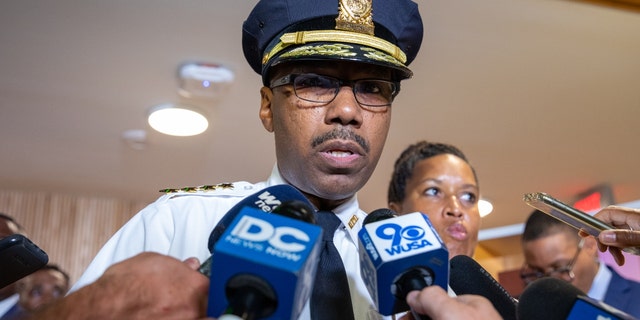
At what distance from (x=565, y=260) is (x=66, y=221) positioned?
4.19m

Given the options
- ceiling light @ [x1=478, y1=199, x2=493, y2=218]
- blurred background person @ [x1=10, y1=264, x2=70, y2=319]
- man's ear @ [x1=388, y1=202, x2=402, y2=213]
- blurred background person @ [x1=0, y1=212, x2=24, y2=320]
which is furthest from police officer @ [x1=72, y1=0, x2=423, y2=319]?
ceiling light @ [x1=478, y1=199, x2=493, y2=218]

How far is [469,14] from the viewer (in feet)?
9.71

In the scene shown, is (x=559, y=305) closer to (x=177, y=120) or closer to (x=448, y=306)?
(x=448, y=306)

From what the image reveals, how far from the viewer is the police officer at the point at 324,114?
117 centimetres

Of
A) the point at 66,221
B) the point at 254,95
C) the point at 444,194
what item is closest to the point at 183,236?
the point at 444,194

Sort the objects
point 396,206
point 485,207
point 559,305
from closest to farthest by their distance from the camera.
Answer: point 559,305 < point 396,206 < point 485,207

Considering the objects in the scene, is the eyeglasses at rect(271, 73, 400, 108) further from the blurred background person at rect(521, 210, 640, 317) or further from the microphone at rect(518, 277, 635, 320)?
the blurred background person at rect(521, 210, 640, 317)

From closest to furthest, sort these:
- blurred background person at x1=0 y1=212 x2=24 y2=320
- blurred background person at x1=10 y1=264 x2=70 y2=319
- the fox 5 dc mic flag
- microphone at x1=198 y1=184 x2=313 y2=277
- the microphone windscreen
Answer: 1. the fox 5 dc mic flag
2. the microphone windscreen
3. microphone at x1=198 y1=184 x2=313 y2=277
4. blurred background person at x1=0 y1=212 x2=24 y2=320
5. blurred background person at x1=10 y1=264 x2=70 y2=319

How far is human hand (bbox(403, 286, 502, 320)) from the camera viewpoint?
2.18 feet

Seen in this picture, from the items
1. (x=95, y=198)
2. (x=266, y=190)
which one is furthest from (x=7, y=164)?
(x=266, y=190)

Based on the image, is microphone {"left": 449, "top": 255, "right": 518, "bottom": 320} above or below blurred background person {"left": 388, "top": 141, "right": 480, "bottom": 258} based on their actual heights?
above

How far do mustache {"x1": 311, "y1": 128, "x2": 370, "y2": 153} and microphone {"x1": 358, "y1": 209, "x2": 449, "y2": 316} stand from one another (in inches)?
15.1

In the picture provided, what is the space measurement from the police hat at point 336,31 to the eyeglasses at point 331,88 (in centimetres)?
5

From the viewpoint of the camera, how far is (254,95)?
3762 mm
